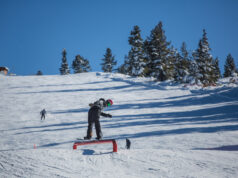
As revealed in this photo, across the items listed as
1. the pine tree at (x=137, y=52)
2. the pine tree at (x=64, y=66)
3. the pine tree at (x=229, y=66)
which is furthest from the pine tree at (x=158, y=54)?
the pine tree at (x=64, y=66)

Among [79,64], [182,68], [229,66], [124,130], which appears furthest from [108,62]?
[124,130]

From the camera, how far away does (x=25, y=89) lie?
30.1 m

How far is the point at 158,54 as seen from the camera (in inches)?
1486

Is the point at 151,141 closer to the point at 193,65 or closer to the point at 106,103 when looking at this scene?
the point at 106,103

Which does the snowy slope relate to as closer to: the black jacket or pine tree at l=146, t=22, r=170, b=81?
the black jacket

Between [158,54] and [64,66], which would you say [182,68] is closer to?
[158,54]

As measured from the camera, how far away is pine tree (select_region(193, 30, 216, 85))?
3819 cm

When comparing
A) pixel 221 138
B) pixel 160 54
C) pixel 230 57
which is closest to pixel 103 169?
pixel 221 138

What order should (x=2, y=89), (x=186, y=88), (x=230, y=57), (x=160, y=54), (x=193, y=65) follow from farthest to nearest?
(x=230, y=57), (x=193, y=65), (x=160, y=54), (x=2, y=89), (x=186, y=88)

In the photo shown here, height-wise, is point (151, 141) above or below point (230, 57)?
below

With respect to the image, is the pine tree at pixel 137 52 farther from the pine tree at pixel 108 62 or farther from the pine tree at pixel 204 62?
the pine tree at pixel 108 62

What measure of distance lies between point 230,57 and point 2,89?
217ft

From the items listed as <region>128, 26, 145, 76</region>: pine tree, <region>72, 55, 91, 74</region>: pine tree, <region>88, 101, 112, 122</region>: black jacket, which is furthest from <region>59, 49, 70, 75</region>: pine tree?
<region>88, 101, 112, 122</region>: black jacket

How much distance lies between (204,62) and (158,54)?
30.2 ft
